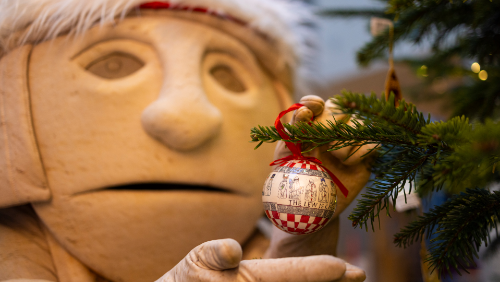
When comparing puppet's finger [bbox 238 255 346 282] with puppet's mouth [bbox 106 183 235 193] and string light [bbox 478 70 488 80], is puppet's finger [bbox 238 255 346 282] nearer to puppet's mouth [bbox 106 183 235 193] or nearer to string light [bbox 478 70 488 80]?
puppet's mouth [bbox 106 183 235 193]

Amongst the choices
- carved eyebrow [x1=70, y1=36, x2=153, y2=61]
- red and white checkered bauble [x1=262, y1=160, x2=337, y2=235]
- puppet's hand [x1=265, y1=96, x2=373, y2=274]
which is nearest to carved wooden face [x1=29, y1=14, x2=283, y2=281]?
carved eyebrow [x1=70, y1=36, x2=153, y2=61]

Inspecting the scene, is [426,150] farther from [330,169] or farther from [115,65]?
[115,65]

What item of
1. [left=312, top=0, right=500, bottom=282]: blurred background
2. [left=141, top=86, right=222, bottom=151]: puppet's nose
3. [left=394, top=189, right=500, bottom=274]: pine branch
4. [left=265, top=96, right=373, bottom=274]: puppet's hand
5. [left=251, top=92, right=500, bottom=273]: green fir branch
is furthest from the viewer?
[left=312, top=0, right=500, bottom=282]: blurred background

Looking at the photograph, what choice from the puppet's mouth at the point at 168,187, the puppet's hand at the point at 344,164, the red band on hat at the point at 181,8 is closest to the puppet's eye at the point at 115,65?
the red band on hat at the point at 181,8

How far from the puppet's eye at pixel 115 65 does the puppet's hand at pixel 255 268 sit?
1.75 feet

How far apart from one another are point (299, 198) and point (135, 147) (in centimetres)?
44

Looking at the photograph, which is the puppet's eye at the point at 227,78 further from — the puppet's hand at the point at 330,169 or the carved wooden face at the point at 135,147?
the puppet's hand at the point at 330,169

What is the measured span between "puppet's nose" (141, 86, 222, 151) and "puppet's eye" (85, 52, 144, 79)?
0.13 metres

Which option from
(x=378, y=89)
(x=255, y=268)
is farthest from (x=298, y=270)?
(x=378, y=89)

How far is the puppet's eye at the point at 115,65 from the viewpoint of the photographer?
2.94ft

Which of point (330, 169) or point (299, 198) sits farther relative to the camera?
point (330, 169)

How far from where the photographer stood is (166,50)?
2.92ft

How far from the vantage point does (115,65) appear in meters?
0.91

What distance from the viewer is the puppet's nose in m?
0.80
